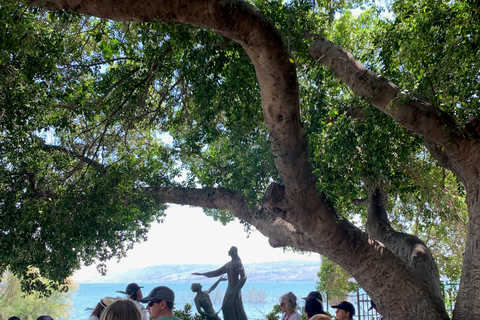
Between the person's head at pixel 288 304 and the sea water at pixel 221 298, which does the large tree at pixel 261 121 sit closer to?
the person's head at pixel 288 304

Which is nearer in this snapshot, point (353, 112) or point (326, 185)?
point (326, 185)

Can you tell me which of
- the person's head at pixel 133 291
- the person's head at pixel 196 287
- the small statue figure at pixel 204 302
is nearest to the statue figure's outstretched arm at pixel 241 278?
the small statue figure at pixel 204 302

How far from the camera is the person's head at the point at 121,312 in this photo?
7.47 ft

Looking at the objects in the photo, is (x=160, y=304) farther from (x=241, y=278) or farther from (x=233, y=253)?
(x=233, y=253)

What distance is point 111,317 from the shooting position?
2270mm

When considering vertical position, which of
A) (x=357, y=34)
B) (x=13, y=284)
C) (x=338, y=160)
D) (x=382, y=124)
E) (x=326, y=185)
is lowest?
(x=13, y=284)

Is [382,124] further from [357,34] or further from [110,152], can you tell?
[110,152]

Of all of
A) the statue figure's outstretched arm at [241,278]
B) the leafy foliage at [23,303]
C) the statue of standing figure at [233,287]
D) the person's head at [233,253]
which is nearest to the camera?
the statue of standing figure at [233,287]

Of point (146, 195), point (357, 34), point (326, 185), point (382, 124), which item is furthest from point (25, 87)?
point (357, 34)

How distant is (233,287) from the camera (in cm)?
664

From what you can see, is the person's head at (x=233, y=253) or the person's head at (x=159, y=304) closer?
the person's head at (x=159, y=304)

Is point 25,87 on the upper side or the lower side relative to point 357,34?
lower

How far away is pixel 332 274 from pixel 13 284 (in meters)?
16.1

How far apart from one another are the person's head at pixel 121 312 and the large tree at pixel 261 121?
3.10 meters
